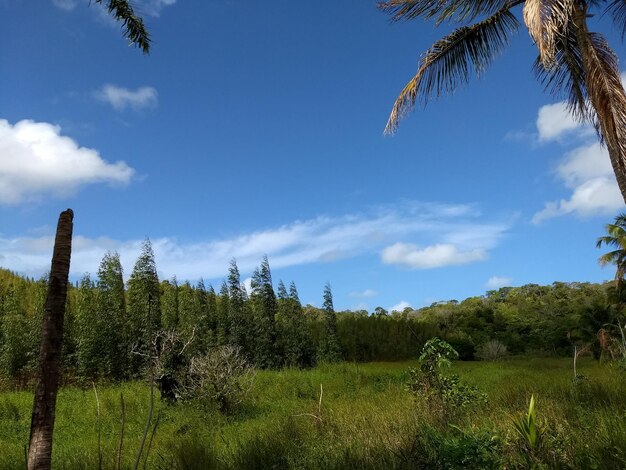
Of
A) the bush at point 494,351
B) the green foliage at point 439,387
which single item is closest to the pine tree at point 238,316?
the bush at point 494,351

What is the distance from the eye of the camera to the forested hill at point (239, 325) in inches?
1796

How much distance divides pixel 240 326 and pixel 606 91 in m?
52.7

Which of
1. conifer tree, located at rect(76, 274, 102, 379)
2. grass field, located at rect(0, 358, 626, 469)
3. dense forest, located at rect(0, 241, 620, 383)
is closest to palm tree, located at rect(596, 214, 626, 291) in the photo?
dense forest, located at rect(0, 241, 620, 383)

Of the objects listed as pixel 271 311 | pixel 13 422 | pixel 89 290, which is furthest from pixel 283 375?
pixel 89 290

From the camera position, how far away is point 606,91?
768cm

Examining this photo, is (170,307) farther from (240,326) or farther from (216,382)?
(216,382)

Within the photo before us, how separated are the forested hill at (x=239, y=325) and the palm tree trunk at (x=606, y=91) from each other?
27.0m

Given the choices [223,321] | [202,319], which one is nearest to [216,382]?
[202,319]

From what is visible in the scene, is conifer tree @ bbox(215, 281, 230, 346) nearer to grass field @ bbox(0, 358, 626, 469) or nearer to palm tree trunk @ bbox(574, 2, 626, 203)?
grass field @ bbox(0, 358, 626, 469)

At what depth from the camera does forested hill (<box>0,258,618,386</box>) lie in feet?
150

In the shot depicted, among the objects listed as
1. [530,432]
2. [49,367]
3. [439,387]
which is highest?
[49,367]

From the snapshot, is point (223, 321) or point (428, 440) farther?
point (223, 321)

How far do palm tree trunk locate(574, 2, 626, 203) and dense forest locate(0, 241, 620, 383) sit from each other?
19405 millimetres

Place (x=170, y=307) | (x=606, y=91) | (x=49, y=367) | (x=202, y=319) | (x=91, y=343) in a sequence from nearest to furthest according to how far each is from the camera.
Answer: (x=49, y=367), (x=606, y=91), (x=91, y=343), (x=202, y=319), (x=170, y=307)
